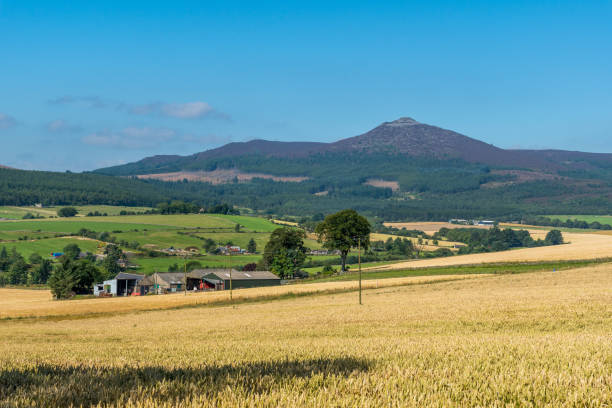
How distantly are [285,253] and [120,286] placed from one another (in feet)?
117

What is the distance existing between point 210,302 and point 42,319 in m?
18.9

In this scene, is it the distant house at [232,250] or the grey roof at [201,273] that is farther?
the distant house at [232,250]

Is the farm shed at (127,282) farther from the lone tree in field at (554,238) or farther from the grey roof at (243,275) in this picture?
the lone tree in field at (554,238)

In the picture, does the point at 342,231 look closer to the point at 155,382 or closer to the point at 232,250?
the point at 232,250

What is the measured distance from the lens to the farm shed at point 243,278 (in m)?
106

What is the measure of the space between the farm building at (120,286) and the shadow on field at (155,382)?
366ft

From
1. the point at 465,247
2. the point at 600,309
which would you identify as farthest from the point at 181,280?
the point at 600,309

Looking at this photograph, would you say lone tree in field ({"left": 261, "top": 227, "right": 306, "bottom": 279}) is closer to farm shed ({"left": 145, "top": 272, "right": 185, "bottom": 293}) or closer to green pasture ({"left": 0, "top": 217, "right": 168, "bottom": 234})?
farm shed ({"left": 145, "top": 272, "right": 185, "bottom": 293})

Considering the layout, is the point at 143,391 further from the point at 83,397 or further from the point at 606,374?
the point at 606,374

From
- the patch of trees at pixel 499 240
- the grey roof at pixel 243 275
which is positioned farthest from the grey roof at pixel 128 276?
the patch of trees at pixel 499 240

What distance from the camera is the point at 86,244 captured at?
501 ft

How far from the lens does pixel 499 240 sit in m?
170

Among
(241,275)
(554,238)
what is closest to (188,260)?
(241,275)

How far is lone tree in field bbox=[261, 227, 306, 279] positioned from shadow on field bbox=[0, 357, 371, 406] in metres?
109
